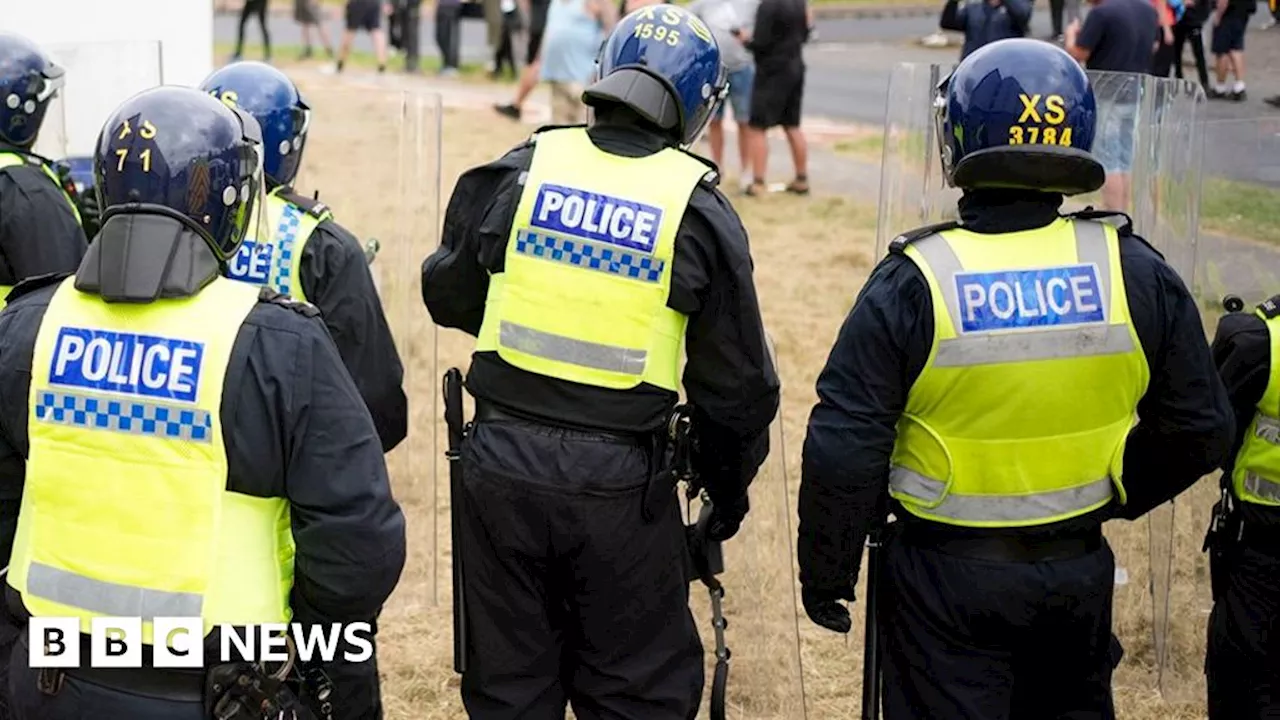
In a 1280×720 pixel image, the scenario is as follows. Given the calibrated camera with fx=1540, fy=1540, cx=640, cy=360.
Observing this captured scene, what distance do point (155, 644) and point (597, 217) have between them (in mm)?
1504

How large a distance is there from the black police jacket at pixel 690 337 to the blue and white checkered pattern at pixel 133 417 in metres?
1.20

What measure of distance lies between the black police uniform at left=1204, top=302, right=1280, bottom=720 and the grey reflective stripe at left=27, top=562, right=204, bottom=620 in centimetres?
261

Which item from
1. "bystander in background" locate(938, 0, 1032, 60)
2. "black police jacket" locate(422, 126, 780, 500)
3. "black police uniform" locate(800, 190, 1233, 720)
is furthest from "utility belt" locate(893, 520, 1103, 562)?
"bystander in background" locate(938, 0, 1032, 60)

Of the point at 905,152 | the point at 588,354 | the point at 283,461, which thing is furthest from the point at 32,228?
the point at 905,152

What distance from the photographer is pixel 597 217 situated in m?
3.72

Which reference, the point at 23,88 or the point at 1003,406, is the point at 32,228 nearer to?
the point at 23,88

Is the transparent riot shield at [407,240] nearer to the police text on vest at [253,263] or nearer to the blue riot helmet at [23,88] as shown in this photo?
the police text on vest at [253,263]

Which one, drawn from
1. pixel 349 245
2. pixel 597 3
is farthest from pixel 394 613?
pixel 597 3

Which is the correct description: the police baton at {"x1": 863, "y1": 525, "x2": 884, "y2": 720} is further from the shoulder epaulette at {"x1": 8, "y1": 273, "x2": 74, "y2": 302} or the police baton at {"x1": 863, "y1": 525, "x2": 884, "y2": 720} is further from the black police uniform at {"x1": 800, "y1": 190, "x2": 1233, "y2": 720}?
the shoulder epaulette at {"x1": 8, "y1": 273, "x2": 74, "y2": 302}

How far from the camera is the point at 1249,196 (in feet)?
18.2

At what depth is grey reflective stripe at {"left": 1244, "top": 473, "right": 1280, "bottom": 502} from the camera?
13.1 ft

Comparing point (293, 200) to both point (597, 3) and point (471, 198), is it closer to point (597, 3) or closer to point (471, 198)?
point (471, 198)

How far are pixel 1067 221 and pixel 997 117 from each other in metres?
0.28

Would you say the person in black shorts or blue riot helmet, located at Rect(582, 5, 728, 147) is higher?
blue riot helmet, located at Rect(582, 5, 728, 147)
